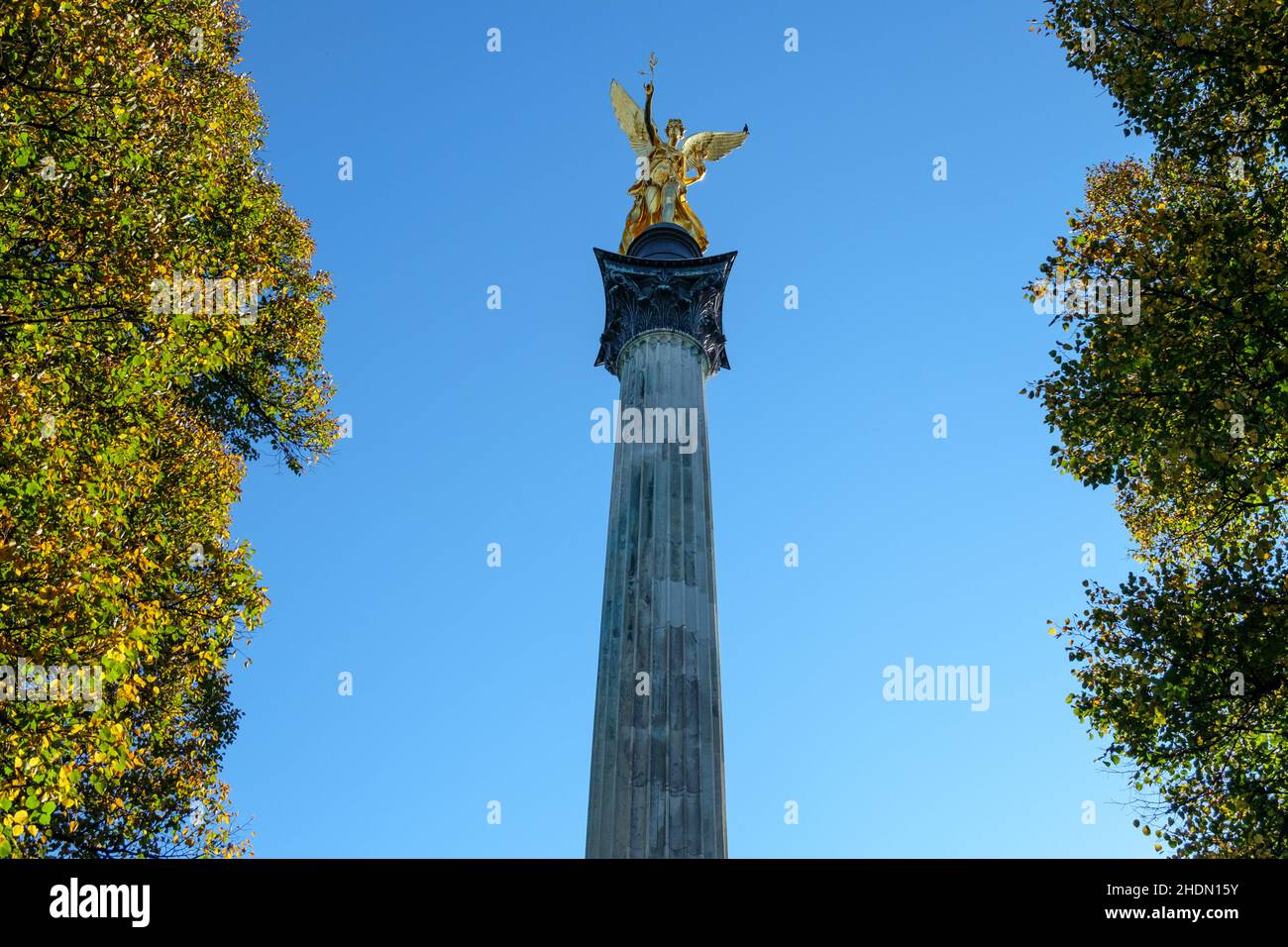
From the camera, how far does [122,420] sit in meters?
15.0

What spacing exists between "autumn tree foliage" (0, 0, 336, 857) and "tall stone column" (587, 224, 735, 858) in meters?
5.90

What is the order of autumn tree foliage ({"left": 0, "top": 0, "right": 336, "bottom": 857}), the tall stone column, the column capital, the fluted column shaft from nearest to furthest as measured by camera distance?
autumn tree foliage ({"left": 0, "top": 0, "right": 336, "bottom": 857}), the fluted column shaft, the tall stone column, the column capital

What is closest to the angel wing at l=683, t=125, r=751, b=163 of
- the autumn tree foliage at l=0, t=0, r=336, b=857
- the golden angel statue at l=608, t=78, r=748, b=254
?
the golden angel statue at l=608, t=78, r=748, b=254

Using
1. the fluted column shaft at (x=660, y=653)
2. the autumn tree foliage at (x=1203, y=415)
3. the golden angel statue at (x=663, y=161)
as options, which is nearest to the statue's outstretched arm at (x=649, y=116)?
the golden angel statue at (x=663, y=161)

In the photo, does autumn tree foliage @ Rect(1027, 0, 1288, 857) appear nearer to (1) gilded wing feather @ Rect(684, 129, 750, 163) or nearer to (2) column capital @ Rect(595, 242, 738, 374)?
(2) column capital @ Rect(595, 242, 738, 374)

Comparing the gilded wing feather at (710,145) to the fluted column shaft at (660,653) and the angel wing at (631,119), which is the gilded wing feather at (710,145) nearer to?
the angel wing at (631,119)

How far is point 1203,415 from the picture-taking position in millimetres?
13992

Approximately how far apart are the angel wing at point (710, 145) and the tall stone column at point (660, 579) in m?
3.42

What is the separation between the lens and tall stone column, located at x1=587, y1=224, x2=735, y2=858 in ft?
53.7

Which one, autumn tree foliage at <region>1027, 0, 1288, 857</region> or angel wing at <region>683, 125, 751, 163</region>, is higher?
angel wing at <region>683, 125, 751, 163</region>
